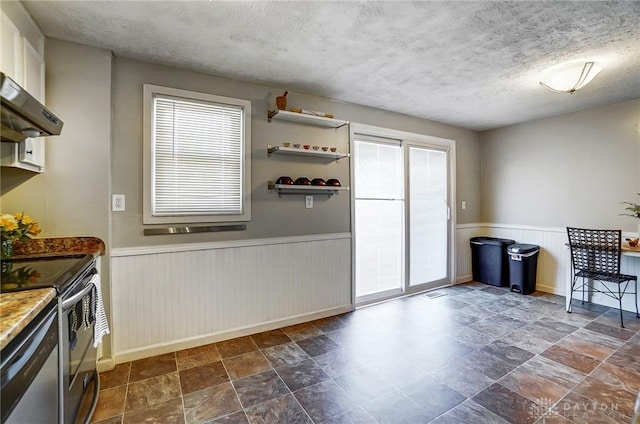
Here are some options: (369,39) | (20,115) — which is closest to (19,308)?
(20,115)

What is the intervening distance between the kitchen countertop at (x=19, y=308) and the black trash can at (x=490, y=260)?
15.7 ft

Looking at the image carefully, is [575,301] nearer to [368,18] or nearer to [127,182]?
[368,18]

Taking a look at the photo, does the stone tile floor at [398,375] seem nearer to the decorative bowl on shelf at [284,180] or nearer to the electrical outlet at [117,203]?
the electrical outlet at [117,203]

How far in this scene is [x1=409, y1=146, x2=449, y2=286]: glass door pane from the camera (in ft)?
13.5

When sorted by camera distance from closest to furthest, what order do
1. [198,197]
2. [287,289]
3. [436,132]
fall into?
[198,197] → [287,289] → [436,132]

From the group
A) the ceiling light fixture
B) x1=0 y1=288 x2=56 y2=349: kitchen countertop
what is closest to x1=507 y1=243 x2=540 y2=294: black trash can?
the ceiling light fixture

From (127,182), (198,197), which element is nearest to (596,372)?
(198,197)

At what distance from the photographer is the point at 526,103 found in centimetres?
353

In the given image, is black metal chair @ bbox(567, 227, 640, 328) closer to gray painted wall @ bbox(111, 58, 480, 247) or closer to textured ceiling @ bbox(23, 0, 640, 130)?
textured ceiling @ bbox(23, 0, 640, 130)

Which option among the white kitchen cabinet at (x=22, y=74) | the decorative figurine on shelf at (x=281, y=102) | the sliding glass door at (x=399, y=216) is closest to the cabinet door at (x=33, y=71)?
the white kitchen cabinet at (x=22, y=74)

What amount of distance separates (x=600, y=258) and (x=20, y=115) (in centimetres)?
484

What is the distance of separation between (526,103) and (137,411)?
461cm

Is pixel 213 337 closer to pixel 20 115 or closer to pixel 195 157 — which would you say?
pixel 195 157

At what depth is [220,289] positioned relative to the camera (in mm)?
2730
